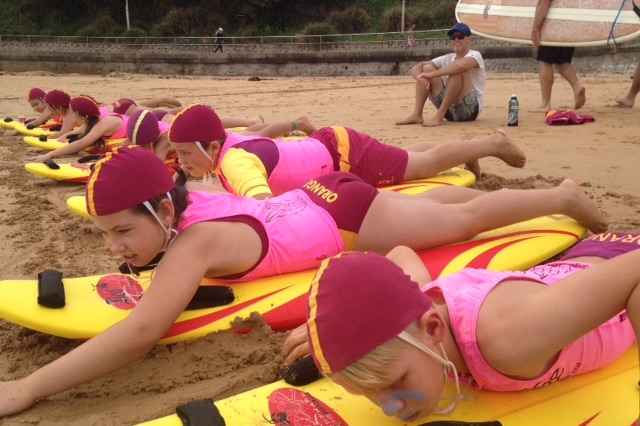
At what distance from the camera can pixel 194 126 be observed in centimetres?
411

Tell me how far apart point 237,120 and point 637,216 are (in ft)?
17.0

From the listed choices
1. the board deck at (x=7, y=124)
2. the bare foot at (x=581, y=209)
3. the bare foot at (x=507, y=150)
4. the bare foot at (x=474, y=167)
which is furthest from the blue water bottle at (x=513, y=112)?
the board deck at (x=7, y=124)

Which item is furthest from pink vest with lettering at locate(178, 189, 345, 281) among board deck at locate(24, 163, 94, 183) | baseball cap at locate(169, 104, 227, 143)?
board deck at locate(24, 163, 94, 183)

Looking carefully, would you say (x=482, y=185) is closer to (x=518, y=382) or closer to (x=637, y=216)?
(x=637, y=216)

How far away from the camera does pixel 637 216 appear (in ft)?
14.0

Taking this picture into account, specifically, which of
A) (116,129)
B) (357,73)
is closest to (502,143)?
(116,129)

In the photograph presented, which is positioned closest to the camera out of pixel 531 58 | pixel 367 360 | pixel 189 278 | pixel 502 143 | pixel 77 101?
pixel 367 360

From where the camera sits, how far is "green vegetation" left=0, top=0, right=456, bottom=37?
34594 mm

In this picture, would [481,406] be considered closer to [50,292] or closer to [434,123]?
[50,292]

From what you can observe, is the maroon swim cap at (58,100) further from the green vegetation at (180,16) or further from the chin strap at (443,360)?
the green vegetation at (180,16)

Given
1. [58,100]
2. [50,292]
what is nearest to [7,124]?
[58,100]

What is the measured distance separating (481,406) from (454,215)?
5.15ft

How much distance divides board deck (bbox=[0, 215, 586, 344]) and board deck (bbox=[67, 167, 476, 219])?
3.82 ft

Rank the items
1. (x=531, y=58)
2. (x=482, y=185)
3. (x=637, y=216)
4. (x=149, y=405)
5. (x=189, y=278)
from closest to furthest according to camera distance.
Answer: (x=149, y=405) < (x=189, y=278) < (x=637, y=216) < (x=482, y=185) < (x=531, y=58)
